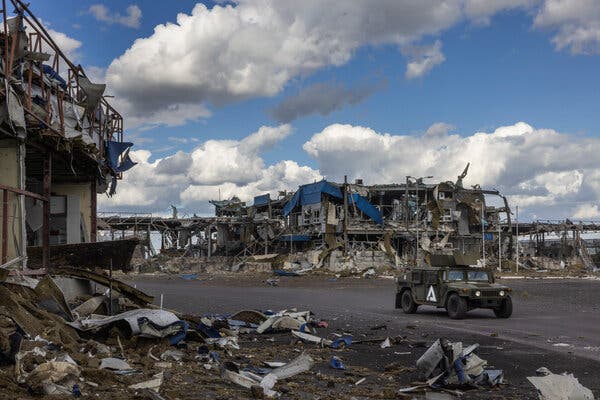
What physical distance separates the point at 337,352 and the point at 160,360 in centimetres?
382

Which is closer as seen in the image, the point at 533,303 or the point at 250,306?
the point at 250,306

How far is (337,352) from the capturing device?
12703 millimetres

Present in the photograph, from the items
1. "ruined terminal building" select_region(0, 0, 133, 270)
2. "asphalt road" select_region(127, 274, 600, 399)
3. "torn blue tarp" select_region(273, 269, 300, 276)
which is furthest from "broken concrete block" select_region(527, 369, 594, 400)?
"torn blue tarp" select_region(273, 269, 300, 276)

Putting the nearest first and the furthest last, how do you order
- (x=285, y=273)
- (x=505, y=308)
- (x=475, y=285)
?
(x=505, y=308) → (x=475, y=285) → (x=285, y=273)

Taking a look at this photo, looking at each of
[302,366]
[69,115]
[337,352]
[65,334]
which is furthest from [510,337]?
[69,115]

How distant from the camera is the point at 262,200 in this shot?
2512 inches

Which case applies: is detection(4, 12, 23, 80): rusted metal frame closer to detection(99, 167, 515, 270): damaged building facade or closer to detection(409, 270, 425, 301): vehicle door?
detection(409, 270, 425, 301): vehicle door

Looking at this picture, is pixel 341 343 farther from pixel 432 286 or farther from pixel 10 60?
pixel 10 60

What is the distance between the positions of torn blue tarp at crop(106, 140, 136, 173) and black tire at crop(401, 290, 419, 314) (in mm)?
11015

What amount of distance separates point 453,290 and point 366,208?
33.9 metres

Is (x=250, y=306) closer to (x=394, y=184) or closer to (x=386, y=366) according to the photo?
(x=386, y=366)

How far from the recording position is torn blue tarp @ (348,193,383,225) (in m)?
53.3

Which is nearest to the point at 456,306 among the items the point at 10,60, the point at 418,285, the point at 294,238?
the point at 418,285

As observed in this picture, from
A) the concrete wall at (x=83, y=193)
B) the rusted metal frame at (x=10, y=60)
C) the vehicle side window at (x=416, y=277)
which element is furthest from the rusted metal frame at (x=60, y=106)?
the vehicle side window at (x=416, y=277)
